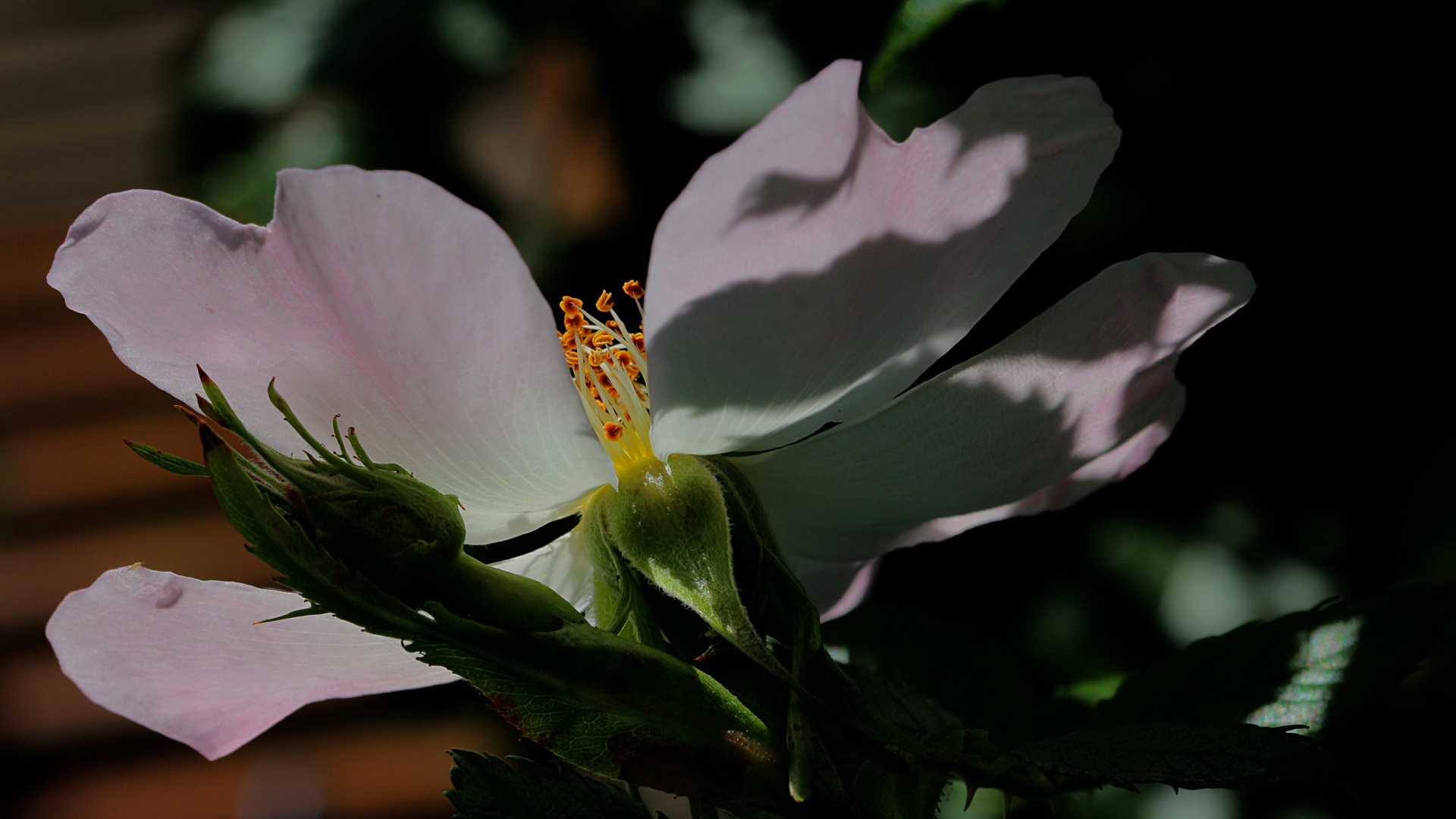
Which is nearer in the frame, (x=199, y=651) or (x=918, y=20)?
(x=199, y=651)

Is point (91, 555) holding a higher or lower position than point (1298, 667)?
higher

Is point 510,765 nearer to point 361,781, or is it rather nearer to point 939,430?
point 939,430

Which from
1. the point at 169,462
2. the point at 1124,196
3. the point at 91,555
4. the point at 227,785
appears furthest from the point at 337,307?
the point at 91,555

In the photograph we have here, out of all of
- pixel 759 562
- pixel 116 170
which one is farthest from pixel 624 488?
pixel 116 170

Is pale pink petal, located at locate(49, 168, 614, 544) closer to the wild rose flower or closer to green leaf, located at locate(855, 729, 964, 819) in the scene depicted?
the wild rose flower

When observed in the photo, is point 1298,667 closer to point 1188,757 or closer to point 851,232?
point 1188,757

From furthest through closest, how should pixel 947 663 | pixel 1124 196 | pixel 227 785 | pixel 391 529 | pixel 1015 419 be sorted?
pixel 227 785, pixel 1124 196, pixel 947 663, pixel 1015 419, pixel 391 529
